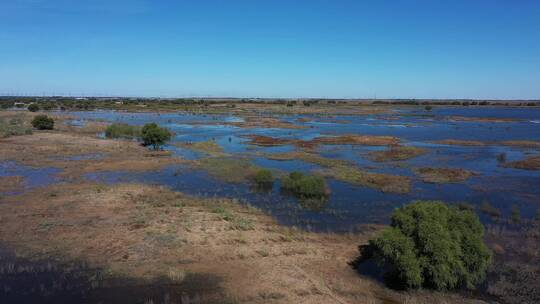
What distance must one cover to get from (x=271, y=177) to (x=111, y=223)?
12.7m

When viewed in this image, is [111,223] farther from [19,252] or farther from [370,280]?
[370,280]

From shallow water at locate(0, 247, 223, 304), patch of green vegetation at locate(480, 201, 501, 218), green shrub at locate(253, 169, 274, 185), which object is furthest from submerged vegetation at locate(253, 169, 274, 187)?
shallow water at locate(0, 247, 223, 304)

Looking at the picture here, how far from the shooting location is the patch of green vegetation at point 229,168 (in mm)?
30531

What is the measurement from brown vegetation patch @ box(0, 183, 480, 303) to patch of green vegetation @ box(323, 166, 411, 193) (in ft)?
32.9

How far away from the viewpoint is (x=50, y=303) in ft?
40.2

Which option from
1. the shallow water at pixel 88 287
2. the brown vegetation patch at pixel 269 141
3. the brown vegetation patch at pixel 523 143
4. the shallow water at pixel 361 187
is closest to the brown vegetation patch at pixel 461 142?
the shallow water at pixel 361 187

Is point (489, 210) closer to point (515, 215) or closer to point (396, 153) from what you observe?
point (515, 215)

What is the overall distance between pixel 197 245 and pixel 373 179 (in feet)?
56.0

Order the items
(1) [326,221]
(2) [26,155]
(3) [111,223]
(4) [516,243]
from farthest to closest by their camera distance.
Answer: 1. (2) [26,155]
2. (1) [326,221]
3. (3) [111,223]
4. (4) [516,243]

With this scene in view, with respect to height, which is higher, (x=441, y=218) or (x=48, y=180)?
(x=441, y=218)

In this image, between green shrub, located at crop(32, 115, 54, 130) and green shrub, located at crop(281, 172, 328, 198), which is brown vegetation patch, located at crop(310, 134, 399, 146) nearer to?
green shrub, located at crop(281, 172, 328, 198)

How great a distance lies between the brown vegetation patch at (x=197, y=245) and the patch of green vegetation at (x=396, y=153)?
21883mm

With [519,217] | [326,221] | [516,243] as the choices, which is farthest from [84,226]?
[519,217]

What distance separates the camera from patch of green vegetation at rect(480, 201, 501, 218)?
2230cm
